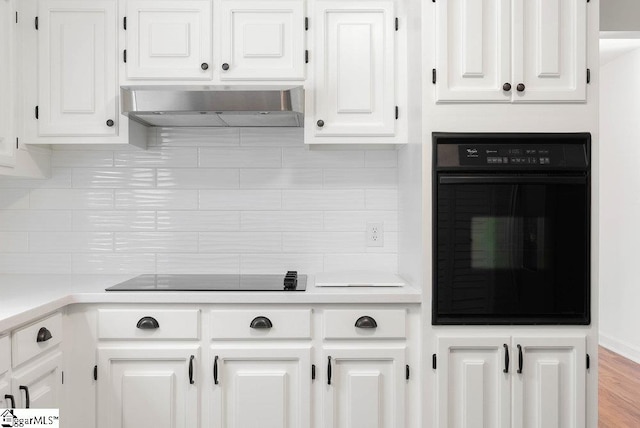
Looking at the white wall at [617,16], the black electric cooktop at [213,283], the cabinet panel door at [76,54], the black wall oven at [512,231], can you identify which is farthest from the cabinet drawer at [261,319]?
the white wall at [617,16]

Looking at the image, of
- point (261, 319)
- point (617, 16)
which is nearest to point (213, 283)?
point (261, 319)

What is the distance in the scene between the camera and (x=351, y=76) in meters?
2.37

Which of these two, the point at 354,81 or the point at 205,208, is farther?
the point at 205,208

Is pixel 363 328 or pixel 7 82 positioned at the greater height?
pixel 7 82

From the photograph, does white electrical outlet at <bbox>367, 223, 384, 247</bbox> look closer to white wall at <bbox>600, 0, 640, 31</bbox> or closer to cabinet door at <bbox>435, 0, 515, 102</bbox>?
cabinet door at <bbox>435, 0, 515, 102</bbox>

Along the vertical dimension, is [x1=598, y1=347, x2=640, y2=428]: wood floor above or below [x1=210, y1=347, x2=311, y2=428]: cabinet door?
below

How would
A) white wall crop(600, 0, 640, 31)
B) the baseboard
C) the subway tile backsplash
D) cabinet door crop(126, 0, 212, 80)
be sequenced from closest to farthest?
cabinet door crop(126, 0, 212, 80) < white wall crop(600, 0, 640, 31) < the subway tile backsplash < the baseboard

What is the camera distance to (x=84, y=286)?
2.24 metres

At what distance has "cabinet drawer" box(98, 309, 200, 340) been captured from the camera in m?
2.06

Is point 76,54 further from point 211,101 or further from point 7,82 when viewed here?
point 211,101

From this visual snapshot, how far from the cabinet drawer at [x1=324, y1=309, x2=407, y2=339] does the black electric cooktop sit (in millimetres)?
186

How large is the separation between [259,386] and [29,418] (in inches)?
31.3

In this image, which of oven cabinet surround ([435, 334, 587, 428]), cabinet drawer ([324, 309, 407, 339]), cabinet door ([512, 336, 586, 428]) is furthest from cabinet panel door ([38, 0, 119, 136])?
cabinet door ([512, 336, 586, 428])

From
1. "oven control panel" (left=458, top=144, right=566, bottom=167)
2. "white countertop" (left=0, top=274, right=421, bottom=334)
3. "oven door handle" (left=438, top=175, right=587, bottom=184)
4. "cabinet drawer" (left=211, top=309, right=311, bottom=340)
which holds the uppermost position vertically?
"oven control panel" (left=458, top=144, right=566, bottom=167)
